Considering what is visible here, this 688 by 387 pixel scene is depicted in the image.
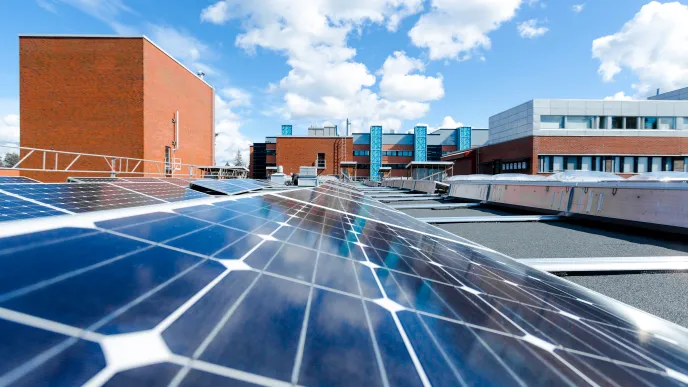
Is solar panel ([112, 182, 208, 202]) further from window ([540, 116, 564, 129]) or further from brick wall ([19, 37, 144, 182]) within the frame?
window ([540, 116, 564, 129])

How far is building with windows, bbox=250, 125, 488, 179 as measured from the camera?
66812 millimetres

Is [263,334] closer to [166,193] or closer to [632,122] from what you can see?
[166,193]

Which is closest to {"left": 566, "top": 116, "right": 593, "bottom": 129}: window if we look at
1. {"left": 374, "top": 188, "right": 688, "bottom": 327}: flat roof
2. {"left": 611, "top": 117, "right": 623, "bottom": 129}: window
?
{"left": 611, "top": 117, "right": 623, "bottom": 129}: window

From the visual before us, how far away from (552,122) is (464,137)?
35.6 m

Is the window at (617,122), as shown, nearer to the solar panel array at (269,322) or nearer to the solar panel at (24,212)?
the solar panel array at (269,322)

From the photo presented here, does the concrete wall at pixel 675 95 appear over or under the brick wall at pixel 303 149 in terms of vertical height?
over

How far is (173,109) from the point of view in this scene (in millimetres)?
35125

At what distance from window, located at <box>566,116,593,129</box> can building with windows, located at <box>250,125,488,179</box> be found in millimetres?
33425

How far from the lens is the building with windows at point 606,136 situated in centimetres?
4025

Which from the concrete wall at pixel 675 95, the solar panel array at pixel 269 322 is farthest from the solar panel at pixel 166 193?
the concrete wall at pixel 675 95

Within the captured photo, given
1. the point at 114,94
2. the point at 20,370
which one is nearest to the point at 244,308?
the point at 20,370

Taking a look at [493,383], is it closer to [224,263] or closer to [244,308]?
[244,308]

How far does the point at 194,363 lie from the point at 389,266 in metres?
1.99

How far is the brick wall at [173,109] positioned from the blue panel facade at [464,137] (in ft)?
196
